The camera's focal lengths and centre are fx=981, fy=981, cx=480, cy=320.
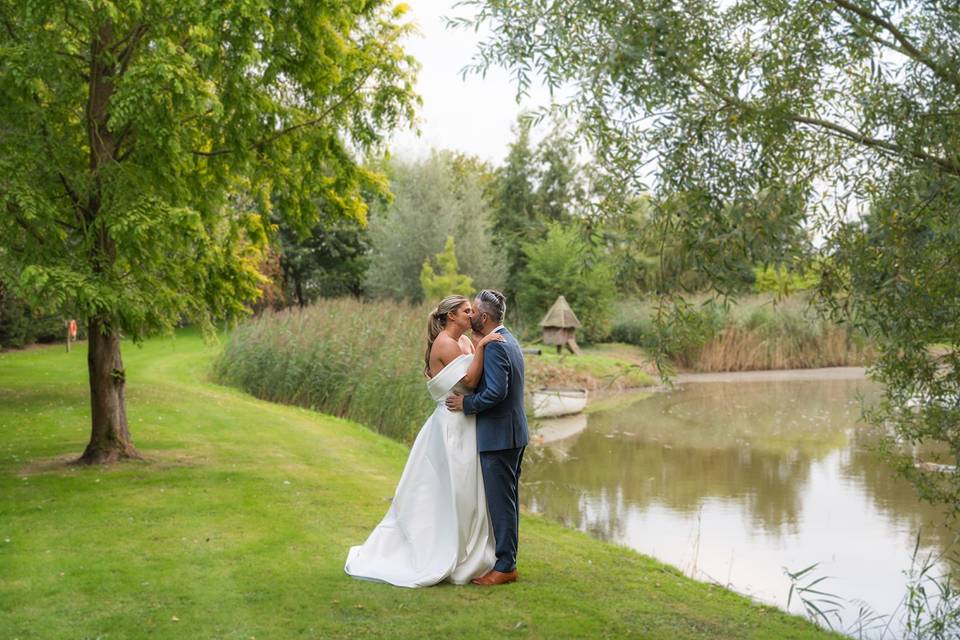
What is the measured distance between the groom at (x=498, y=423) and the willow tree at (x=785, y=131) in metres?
1.48

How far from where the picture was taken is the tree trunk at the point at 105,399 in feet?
37.0

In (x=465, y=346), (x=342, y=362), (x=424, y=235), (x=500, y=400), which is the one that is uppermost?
(x=424, y=235)

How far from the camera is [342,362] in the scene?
1884 centimetres

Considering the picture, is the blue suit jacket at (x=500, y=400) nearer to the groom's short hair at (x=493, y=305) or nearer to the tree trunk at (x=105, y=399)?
the groom's short hair at (x=493, y=305)

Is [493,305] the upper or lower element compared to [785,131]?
lower

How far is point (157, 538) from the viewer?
328 inches

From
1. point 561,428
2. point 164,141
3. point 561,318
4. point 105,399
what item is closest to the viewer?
point 164,141

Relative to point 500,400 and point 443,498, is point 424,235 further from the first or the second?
point 500,400

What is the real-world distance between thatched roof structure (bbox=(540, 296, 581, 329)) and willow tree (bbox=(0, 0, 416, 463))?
22110 millimetres

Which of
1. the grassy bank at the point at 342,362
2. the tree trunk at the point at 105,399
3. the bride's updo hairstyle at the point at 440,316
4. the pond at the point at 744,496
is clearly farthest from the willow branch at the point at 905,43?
the grassy bank at the point at 342,362

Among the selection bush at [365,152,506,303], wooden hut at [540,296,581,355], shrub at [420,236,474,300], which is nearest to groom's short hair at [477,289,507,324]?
shrub at [420,236,474,300]

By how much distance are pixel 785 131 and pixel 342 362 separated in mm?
13685

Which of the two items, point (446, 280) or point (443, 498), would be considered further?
point (446, 280)

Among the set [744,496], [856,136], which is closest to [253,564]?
[856,136]
